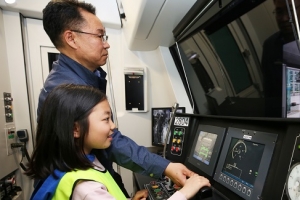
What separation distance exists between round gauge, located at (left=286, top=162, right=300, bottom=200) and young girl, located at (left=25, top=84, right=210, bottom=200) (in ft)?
0.91

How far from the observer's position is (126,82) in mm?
2012

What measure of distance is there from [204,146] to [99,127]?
0.65m

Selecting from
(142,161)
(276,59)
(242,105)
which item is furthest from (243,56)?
(142,161)

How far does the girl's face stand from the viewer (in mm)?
714

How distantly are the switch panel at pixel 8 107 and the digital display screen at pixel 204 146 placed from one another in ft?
5.18

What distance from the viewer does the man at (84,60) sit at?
0.90 m

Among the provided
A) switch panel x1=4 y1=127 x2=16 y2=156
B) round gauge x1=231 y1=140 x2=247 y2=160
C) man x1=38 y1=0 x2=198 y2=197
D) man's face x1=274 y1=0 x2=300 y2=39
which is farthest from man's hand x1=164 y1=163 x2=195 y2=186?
switch panel x1=4 y1=127 x2=16 y2=156

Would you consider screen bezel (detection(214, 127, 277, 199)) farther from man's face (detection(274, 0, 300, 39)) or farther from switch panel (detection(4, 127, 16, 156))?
switch panel (detection(4, 127, 16, 156))

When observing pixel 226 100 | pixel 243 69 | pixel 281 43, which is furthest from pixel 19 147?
pixel 281 43

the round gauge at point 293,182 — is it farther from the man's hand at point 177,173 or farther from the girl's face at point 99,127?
the girl's face at point 99,127

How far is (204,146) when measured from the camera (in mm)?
1094

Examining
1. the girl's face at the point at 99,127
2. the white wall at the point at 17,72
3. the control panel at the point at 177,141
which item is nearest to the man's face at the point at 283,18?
the control panel at the point at 177,141

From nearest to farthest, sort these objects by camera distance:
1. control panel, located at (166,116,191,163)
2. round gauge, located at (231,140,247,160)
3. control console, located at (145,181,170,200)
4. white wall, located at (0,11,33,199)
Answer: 1. round gauge, located at (231,140,247,160)
2. control console, located at (145,181,170,200)
3. control panel, located at (166,116,191,163)
4. white wall, located at (0,11,33,199)

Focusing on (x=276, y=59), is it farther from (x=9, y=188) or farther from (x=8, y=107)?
(x=9, y=188)
